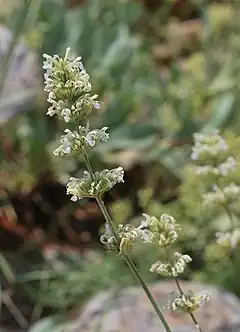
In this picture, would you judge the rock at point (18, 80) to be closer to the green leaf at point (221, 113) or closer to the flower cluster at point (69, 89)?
the green leaf at point (221, 113)

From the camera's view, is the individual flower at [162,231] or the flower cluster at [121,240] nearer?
the flower cluster at [121,240]

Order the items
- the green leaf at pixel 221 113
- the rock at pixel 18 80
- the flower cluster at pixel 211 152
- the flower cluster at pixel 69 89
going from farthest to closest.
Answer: the rock at pixel 18 80
the green leaf at pixel 221 113
the flower cluster at pixel 211 152
the flower cluster at pixel 69 89

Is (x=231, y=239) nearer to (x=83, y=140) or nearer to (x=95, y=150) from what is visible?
(x=83, y=140)

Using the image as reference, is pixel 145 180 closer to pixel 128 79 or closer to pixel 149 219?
pixel 128 79

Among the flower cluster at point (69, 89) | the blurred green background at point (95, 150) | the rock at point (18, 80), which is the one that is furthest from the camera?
the rock at point (18, 80)

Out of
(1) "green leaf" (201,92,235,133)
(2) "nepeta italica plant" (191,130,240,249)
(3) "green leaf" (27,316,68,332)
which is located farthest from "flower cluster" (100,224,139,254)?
(1) "green leaf" (201,92,235,133)

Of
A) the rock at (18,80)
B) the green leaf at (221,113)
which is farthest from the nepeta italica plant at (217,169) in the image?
the rock at (18,80)

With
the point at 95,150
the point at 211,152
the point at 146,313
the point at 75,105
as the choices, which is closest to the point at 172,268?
the point at 75,105

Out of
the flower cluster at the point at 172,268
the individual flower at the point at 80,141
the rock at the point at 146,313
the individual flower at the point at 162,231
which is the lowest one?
the rock at the point at 146,313
